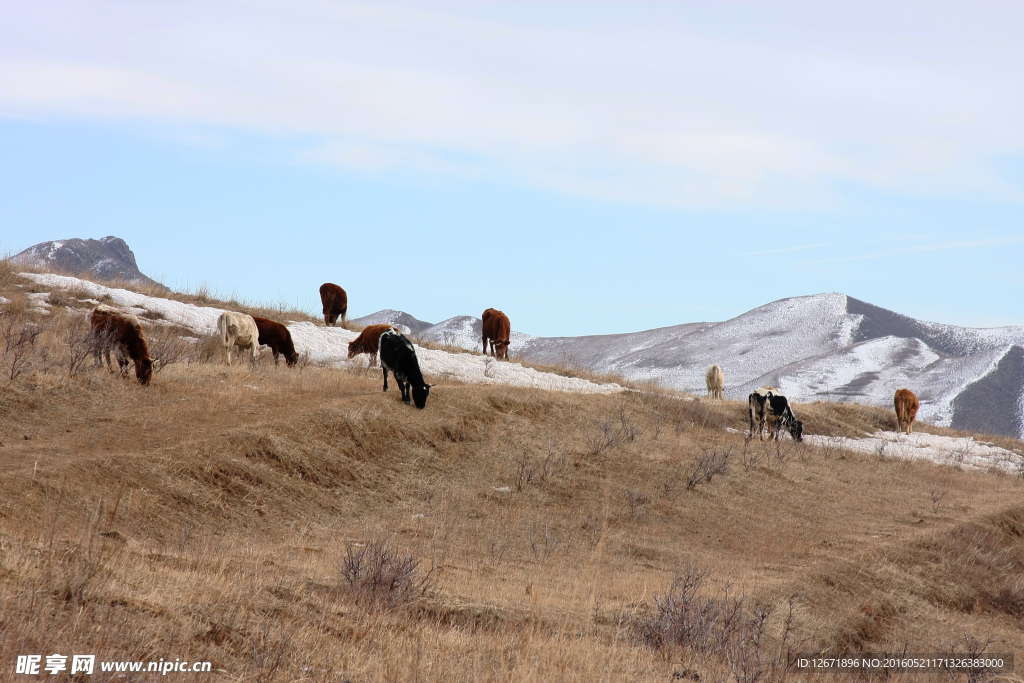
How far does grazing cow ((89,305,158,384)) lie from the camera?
45.4 ft

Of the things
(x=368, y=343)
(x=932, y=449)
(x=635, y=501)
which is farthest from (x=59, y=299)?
(x=932, y=449)

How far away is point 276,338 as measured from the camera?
20344 mm

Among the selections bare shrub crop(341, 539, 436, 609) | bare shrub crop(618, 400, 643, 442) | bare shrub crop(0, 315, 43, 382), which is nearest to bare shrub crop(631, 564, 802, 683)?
bare shrub crop(341, 539, 436, 609)

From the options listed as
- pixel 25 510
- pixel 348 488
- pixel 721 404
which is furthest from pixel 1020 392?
pixel 25 510

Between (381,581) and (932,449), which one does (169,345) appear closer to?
(381,581)

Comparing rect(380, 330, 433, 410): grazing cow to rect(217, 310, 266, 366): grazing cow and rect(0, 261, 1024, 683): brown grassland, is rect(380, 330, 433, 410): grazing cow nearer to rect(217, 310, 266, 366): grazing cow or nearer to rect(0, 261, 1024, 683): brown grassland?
rect(0, 261, 1024, 683): brown grassland

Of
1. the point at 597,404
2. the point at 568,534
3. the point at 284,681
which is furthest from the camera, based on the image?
the point at 597,404

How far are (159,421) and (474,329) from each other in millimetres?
69803

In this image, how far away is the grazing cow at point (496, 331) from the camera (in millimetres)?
28984

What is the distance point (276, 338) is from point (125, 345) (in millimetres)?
6251

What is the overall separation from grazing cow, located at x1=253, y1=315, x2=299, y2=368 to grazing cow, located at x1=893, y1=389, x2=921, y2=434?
67.4ft

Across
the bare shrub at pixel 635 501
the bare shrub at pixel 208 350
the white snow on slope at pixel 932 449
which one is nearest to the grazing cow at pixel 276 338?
the bare shrub at pixel 208 350

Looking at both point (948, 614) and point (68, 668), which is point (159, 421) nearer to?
point (68, 668)

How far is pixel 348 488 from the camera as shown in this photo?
1172 centimetres
